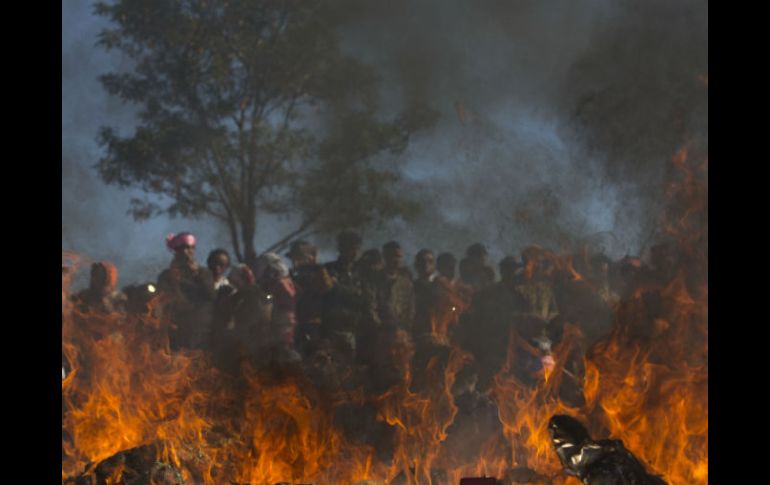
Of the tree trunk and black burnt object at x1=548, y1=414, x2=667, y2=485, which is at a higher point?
the tree trunk

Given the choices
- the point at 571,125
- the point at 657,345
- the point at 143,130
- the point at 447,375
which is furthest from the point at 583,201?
the point at 143,130

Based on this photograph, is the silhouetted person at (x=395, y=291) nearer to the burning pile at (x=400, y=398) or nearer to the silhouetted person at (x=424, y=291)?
the silhouetted person at (x=424, y=291)

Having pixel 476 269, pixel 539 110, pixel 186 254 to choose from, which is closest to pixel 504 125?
pixel 539 110

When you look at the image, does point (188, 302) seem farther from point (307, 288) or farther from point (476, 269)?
point (476, 269)

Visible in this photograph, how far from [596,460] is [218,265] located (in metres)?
4.51

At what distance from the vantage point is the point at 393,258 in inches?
394

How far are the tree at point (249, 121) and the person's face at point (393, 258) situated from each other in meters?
0.38

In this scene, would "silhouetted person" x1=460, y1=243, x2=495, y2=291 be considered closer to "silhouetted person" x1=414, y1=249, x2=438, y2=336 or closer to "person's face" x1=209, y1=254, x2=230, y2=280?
"silhouetted person" x1=414, y1=249, x2=438, y2=336

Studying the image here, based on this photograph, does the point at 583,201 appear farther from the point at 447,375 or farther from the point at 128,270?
the point at 128,270

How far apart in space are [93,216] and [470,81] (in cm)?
439

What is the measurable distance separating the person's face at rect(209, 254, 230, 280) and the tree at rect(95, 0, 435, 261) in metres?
0.17

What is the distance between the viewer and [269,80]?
10.1m

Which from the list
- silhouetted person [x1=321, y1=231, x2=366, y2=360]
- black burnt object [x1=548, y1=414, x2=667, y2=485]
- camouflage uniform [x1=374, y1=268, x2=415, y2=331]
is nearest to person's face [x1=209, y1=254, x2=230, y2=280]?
silhouetted person [x1=321, y1=231, x2=366, y2=360]

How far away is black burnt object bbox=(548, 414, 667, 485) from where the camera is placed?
7.57m
